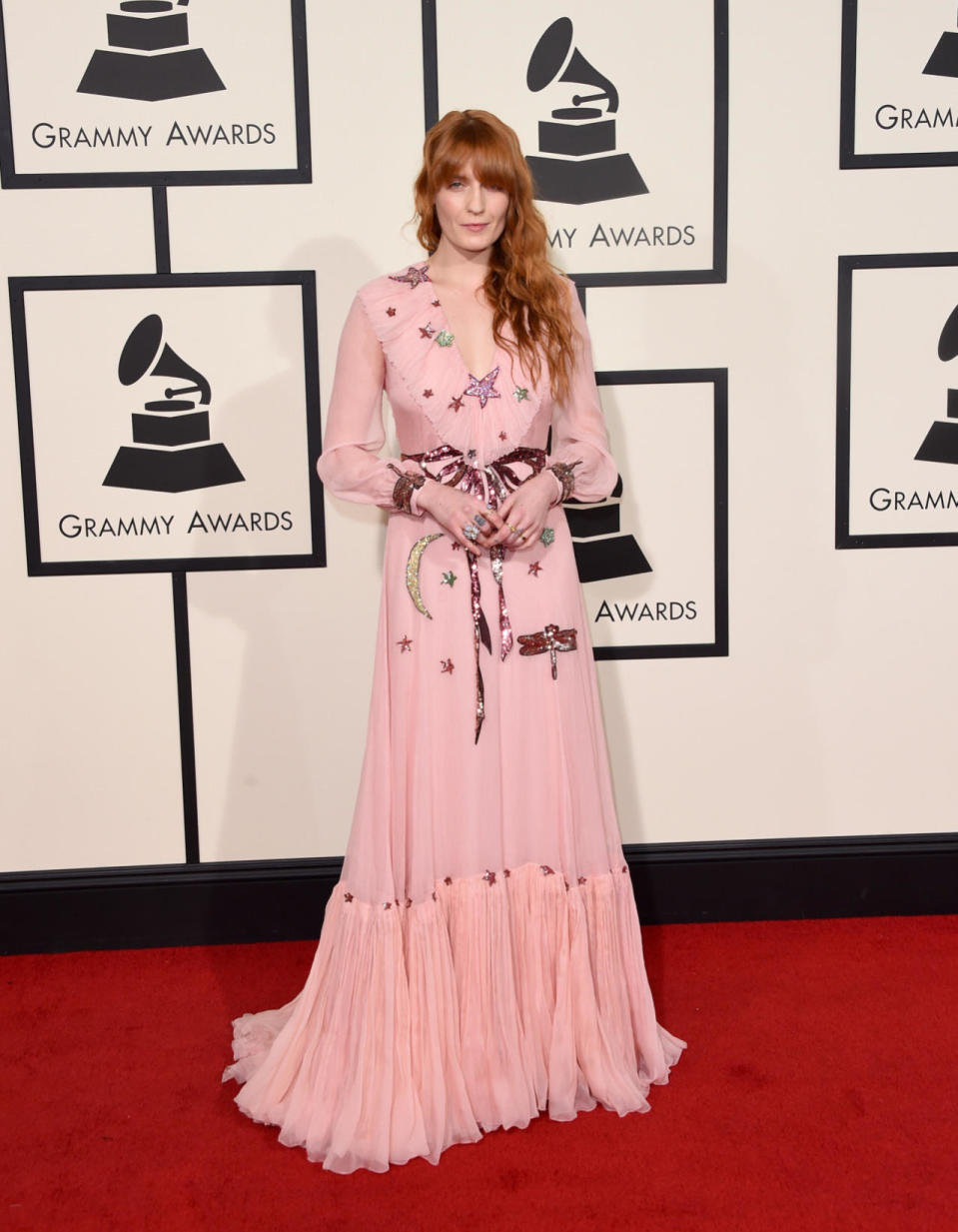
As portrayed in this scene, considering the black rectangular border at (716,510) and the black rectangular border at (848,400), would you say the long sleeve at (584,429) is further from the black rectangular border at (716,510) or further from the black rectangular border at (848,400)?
the black rectangular border at (848,400)

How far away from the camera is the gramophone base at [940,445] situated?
10.5ft

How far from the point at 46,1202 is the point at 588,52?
2.77 m

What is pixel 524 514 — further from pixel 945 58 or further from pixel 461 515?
pixel 945 58

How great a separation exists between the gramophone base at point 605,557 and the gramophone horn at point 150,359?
1.08m

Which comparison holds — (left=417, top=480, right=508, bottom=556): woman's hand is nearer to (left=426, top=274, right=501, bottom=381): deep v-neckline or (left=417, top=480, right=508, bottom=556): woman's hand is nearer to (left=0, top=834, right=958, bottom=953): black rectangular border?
(left=426, top=274, right=501, bottom=381): deep v-neckline

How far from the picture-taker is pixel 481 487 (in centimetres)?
230

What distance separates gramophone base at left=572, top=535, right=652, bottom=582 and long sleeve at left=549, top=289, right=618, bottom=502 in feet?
2.33

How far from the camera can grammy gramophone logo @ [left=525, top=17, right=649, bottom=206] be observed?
117 inches

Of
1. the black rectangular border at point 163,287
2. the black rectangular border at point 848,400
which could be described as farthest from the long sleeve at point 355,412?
the black rectangular border at point 848,400

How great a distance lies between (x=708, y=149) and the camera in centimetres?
303

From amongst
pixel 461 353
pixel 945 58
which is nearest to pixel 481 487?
pixel 461 353

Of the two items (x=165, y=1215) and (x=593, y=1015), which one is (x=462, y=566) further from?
(x=165, y=1215)

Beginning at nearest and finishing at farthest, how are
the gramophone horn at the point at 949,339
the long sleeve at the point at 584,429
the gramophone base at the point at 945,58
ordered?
the long sleeve at the point at 584,429 < the gramophone base at the point at 945,58 < the gramophone horn at the point at 949,339

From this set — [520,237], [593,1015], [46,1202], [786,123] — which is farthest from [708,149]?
[46,1202]
